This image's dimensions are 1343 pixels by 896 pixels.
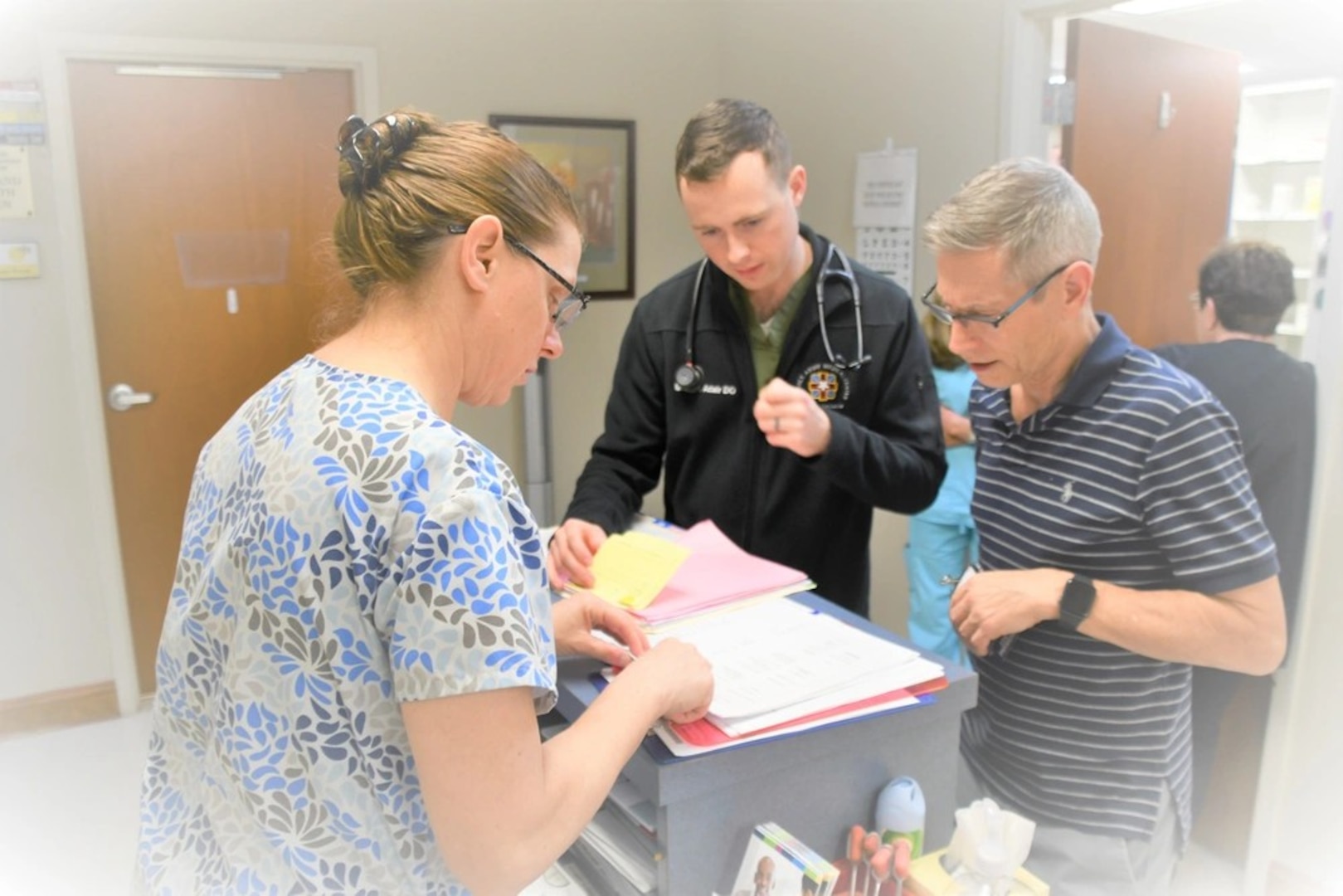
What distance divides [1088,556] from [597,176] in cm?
289

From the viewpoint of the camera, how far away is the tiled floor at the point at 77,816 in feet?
8.15

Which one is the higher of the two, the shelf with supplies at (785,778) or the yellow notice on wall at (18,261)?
the yellow notice on wall at (18,261)

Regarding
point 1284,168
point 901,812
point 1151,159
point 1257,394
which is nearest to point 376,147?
point 901,812

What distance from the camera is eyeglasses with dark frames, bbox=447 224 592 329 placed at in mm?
763

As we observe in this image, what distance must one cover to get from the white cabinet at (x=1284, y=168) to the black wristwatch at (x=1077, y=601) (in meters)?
3.63

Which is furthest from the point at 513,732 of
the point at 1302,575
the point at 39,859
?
the point at 39,859

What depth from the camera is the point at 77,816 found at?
2.76 metres

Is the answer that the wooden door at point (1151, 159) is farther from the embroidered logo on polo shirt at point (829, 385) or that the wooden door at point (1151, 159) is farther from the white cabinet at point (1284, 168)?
the white cabinet at point (1284, 168)

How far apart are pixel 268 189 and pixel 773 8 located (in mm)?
1860

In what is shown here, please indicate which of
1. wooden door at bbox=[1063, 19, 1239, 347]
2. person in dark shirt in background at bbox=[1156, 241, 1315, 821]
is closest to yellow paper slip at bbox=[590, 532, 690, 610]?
person in dark shirt in background at bbox=[1156, 241, 1315, 821]

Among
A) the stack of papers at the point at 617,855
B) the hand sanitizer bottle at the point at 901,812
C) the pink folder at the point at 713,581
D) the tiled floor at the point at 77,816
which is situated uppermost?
the pink folder at the point at 713,581

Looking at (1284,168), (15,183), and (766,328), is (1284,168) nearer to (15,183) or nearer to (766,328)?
(766,328)

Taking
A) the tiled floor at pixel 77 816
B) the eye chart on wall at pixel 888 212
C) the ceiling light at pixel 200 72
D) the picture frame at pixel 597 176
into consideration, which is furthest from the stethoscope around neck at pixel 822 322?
the ceiling light at pixel 200 72

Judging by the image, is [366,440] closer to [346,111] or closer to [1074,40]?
[1074,40]
